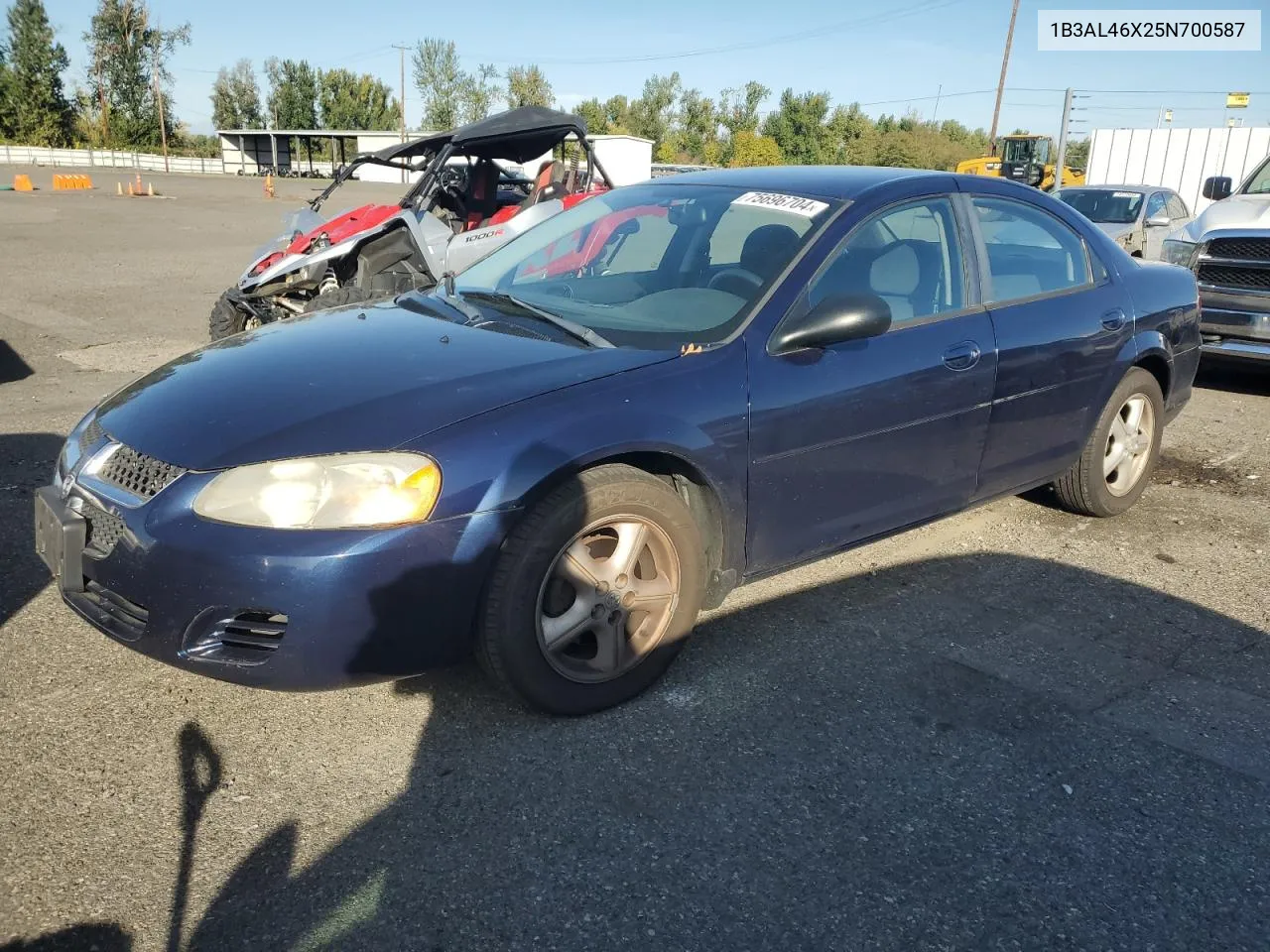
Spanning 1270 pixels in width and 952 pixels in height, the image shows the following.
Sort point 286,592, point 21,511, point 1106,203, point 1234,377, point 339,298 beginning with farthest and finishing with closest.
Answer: point 1106,203, point 1234,377, point 339,298, point 21,511, point 286,592

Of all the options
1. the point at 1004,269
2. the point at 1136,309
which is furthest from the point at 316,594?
the point at 1136,309

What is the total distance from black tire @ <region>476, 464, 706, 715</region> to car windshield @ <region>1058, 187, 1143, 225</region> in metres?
11.7

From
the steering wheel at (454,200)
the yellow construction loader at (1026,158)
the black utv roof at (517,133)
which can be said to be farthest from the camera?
the yellow construction loader at (1026,158)

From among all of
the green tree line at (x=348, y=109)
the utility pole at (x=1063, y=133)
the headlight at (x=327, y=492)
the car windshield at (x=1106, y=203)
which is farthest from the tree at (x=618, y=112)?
the headlight at (x=327, y=492)

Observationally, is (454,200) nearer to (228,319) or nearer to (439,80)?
(228,319)

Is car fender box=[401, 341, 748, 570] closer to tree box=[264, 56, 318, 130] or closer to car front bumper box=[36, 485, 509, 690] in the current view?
car front bumper box=[36, 485, 509, 690]

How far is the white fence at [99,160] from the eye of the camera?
63406 mm

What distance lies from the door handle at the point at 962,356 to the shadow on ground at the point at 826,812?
3.17 feet

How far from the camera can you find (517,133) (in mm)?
8859

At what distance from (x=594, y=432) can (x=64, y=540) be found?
1.48 metres

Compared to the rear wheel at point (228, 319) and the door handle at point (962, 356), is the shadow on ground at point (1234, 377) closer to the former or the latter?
the door handle at point (962, 356)

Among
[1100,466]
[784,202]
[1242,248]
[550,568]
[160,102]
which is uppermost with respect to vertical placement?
[160,102]

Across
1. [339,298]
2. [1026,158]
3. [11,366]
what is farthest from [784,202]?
[1026,158]

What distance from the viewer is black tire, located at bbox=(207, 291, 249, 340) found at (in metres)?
8.02
